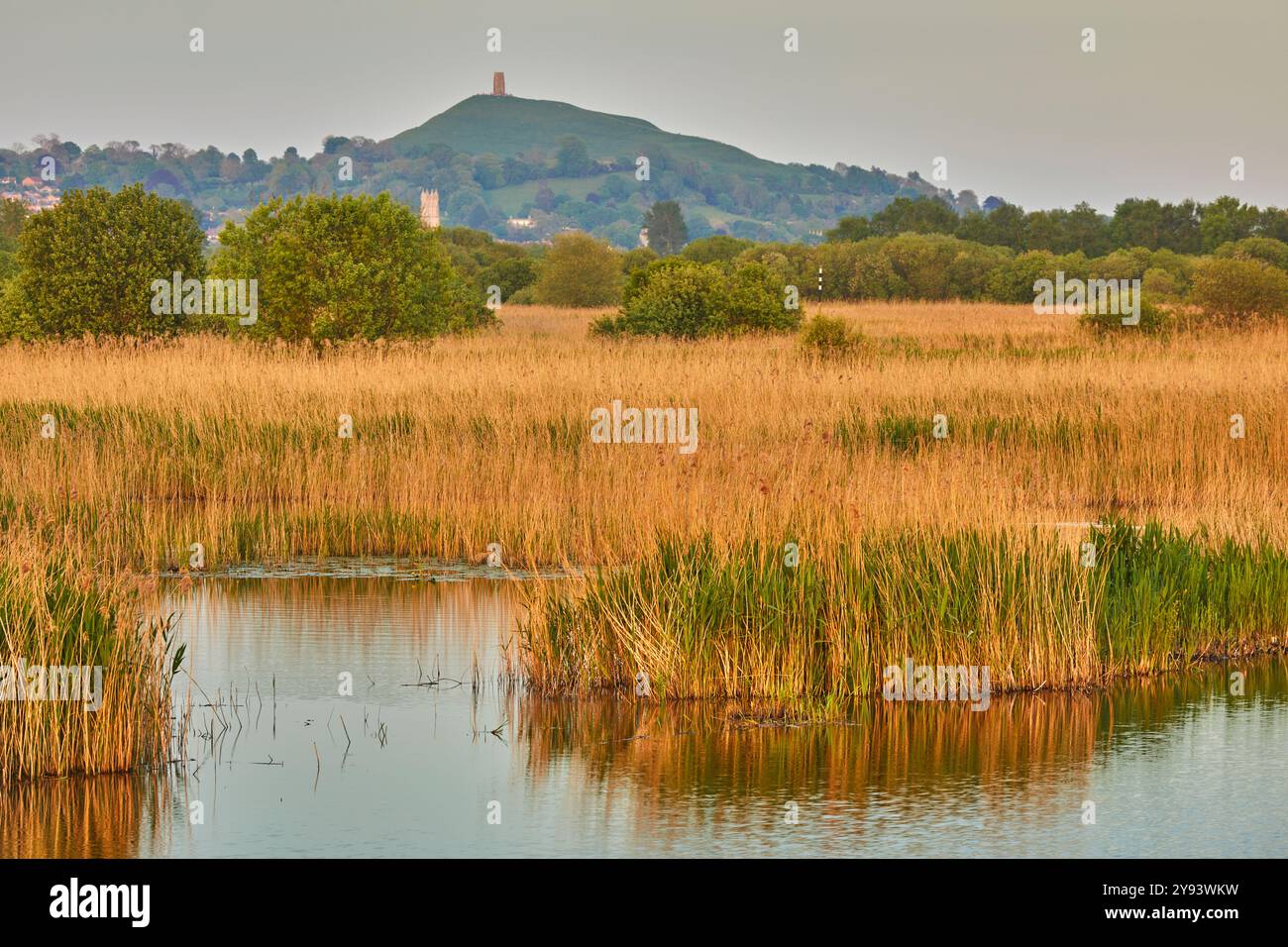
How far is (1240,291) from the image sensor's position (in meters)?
44.2

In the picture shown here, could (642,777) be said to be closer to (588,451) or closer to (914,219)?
(588,451)

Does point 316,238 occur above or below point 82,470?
above

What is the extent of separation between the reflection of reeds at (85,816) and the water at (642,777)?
15 mm

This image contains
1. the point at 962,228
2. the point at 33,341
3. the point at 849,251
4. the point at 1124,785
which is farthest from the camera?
the point at 962,228

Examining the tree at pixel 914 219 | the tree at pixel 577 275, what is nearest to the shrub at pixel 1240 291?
the tree at pixel 577 275

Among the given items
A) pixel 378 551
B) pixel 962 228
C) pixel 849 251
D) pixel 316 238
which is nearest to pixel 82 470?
pixel 378 551

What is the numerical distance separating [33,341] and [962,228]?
7913cm

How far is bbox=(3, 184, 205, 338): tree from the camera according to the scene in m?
31.5

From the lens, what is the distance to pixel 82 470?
1784cm

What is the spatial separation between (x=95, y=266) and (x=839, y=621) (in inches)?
962

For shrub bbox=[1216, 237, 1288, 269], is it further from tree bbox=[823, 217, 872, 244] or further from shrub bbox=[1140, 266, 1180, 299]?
tree bbox=[823, 217, 872, 244]

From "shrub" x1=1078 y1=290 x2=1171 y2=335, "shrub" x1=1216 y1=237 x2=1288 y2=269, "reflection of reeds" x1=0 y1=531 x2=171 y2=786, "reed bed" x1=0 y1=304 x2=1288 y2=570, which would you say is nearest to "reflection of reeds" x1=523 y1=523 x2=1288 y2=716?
"reed bed" x1=0 y1=304 x2=1288 y2=570

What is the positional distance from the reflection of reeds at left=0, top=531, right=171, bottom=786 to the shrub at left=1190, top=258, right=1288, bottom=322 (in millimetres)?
38794
